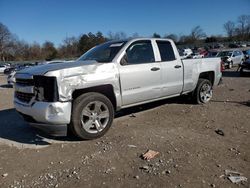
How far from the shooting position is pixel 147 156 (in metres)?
4.37

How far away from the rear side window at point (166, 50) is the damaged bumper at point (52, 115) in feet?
9.27

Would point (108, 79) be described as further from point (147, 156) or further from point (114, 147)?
point (147, 156)

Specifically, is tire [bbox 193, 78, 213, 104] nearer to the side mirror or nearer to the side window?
the side window

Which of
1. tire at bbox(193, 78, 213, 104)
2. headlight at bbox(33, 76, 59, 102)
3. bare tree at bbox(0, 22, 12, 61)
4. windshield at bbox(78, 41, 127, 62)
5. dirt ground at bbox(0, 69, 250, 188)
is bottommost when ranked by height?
dirt ground at bbox(0, 69, 250, 188)

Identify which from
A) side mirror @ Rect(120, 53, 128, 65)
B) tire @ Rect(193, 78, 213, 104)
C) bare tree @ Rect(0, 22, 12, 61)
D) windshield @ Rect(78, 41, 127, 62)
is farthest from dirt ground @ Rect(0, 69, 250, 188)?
bare tree @ Rect(0, 22, 12, 61)

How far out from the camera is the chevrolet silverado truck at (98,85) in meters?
4.79

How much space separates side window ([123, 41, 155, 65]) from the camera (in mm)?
5945

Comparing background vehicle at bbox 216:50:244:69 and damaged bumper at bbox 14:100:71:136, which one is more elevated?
Answer: background vehicle at bbox 216:50:244:69

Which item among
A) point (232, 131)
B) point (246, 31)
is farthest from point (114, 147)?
point (246, 31)

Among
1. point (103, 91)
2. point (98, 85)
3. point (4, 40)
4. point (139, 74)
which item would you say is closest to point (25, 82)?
point (98, 85)

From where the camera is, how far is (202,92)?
8.02 metres

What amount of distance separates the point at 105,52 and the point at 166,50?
161 cm

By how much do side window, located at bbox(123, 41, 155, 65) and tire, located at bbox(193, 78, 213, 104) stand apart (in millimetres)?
2109

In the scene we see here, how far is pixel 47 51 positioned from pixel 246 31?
79.8 m
